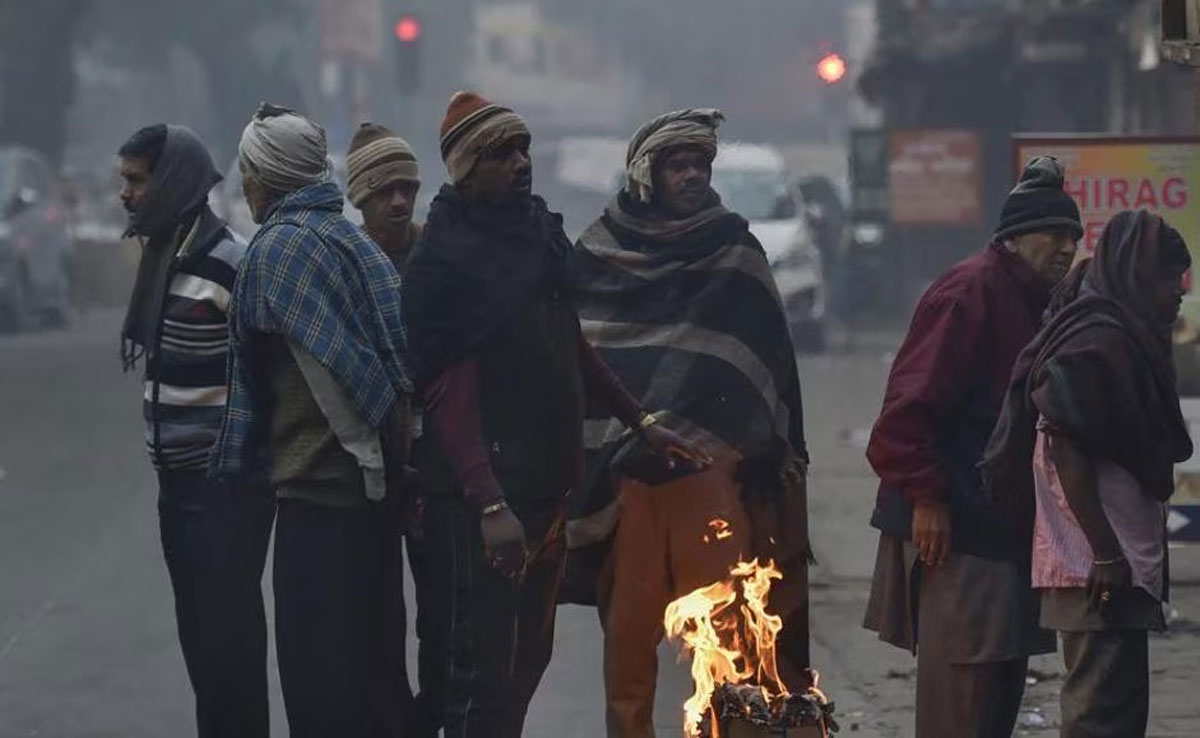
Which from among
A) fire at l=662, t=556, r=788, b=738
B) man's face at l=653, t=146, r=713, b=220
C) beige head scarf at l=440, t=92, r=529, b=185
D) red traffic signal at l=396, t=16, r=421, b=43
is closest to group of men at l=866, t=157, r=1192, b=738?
fire at l=662, t=556, r=788, b=738

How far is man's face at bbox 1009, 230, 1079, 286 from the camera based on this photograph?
20.1ft

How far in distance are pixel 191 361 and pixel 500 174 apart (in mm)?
1034

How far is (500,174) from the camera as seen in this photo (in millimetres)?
5906

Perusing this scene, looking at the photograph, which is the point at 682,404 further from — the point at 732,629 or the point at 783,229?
the point at 783,229

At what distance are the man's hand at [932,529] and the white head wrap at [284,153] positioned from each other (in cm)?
164

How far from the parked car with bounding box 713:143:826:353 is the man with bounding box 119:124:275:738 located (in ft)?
53.1

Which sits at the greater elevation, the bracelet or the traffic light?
the traffic light

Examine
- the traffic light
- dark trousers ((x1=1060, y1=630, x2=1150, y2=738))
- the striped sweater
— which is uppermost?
the traffic light

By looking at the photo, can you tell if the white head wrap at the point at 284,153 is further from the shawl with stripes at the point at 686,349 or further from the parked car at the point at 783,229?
the parked car at the point at 783,229

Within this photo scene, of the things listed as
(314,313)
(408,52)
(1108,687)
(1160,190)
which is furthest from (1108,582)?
(408,52)

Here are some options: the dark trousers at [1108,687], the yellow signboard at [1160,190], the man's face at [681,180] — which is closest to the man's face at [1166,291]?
the dark trousers at [1108,687]

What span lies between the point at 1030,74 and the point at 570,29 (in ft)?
232

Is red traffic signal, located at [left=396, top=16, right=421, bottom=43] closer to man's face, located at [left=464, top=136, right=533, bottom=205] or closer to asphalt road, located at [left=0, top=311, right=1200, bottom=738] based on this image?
asphalt road, located at [left=0, top=311, right=1200, bottom=738]

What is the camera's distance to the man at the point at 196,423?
21.0 feet
